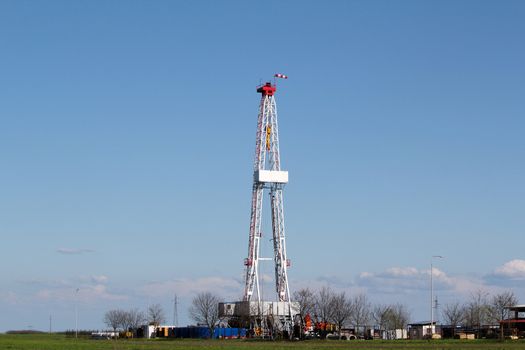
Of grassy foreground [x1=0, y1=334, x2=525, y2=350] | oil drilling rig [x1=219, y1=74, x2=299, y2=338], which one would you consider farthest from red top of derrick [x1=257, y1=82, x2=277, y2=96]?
grassy foreground [x1=0, y1=334, x2=525, y2=350]

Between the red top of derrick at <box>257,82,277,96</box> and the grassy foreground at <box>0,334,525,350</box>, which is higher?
the red top of derrick at <box>257,82,277,96</box>

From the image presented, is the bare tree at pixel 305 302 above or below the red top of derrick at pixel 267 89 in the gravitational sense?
below

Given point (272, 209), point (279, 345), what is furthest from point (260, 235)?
point (279, 345)

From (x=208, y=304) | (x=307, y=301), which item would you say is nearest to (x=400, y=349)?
(x=307, y=301)

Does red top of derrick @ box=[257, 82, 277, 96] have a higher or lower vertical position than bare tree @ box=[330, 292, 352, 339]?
higher

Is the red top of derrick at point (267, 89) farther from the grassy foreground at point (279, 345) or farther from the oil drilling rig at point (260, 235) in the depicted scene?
the grassy foreground at point (279, 345)

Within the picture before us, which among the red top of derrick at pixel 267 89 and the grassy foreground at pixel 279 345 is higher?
the red top of derrick at pixel 267 89

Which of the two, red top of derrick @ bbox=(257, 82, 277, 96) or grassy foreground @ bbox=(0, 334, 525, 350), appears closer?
grassy foreground @ bbox=(0, 334, 525, 350)

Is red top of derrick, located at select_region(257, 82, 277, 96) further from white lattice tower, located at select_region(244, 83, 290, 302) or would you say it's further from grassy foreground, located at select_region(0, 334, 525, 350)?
grassy foreground, located at select_region(0, 334, 525, 350)

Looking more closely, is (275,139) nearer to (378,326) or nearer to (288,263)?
(288,263)

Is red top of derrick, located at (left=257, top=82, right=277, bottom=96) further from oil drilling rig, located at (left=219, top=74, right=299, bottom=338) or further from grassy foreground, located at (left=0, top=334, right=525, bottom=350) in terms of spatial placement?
grassy foreground, located at (left=0, top=334, right=525, bottom=350)

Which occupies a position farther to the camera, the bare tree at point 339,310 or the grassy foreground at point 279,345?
the bare tree at point 339,310

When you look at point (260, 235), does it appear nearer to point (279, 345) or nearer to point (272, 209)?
point (272, 209)

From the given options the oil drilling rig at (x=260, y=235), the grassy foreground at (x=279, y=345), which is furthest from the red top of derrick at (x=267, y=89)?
the grassy foreground at (x=279, y=345)
